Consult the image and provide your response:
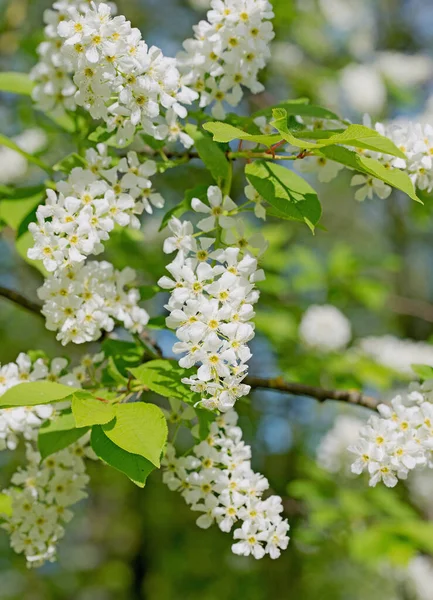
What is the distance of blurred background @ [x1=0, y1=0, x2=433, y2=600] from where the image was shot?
194 inches

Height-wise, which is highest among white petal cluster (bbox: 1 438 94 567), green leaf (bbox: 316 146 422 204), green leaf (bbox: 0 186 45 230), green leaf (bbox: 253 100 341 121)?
green leaf (bbox: 316 146 422 204)

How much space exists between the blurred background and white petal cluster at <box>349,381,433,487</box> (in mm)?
1388

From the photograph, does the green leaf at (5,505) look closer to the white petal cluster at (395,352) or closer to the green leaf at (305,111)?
the green leaf at (305,111)

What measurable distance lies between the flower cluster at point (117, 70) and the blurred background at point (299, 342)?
2.75ft

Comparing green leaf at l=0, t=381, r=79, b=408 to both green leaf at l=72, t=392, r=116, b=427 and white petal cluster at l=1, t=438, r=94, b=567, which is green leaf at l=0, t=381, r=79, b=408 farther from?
white petal cluster at l=1, t=438, r=94, b=567

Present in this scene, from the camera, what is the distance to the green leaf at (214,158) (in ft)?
7.11

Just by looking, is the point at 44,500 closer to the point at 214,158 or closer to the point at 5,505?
the point at 5,505

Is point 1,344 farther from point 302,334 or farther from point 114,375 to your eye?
point 114,375

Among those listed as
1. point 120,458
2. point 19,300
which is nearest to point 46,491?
point 19,300

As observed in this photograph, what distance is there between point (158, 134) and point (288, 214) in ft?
1.63

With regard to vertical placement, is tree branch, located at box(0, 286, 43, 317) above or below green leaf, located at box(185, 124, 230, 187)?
below

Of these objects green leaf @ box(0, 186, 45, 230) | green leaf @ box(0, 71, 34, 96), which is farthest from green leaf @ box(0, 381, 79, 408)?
green leaf @ box(0, 71, 34, 96)

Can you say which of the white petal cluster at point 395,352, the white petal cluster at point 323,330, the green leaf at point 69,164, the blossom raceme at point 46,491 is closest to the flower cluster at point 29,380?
the blossom raceme at point 46,491

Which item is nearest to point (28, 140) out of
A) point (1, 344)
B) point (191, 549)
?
point (1, 344)
